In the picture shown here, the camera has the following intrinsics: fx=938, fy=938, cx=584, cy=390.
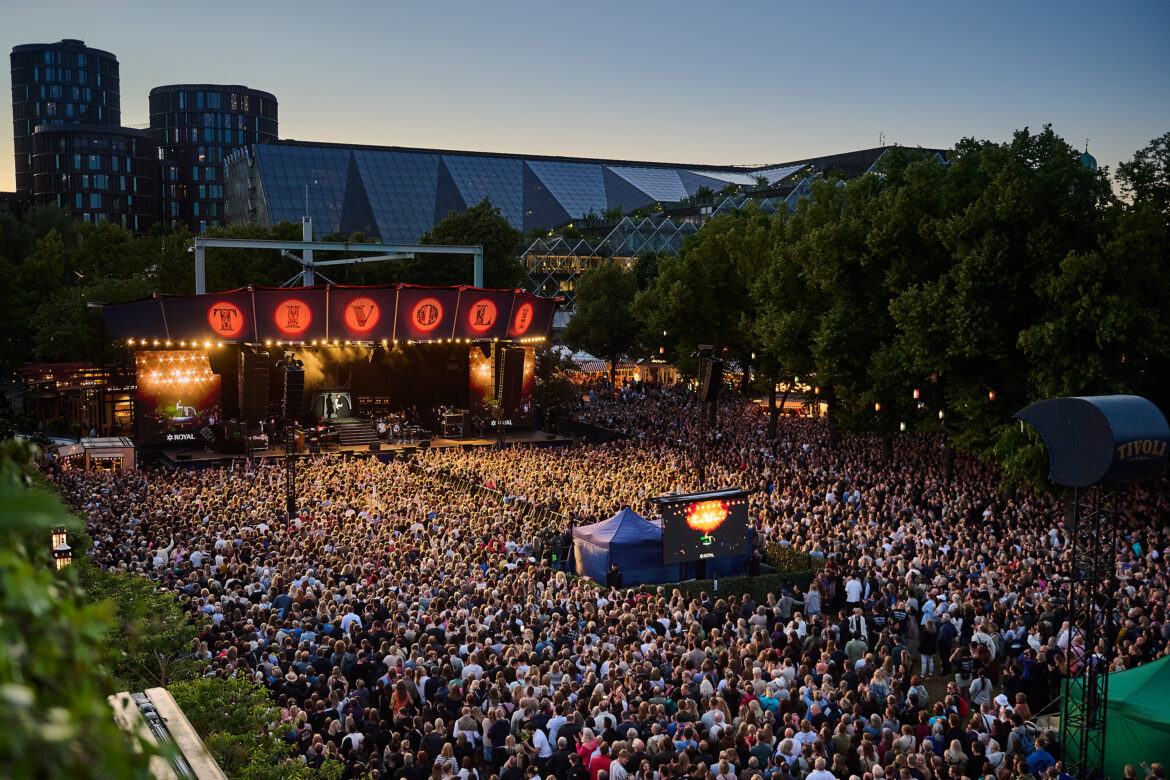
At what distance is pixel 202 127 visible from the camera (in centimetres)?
13175

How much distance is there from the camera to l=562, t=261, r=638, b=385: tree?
5109 cm

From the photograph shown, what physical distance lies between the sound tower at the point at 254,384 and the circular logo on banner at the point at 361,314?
3.36 metres

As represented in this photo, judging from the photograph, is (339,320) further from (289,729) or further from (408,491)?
(289,729)

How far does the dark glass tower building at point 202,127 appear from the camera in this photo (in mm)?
126688

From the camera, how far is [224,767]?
8.30 meters

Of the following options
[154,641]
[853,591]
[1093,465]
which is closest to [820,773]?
[1093,465]

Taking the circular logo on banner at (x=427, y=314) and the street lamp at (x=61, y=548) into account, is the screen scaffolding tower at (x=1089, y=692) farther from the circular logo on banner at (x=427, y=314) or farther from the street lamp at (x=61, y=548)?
the circular logo on banner at (x=427, y=314)

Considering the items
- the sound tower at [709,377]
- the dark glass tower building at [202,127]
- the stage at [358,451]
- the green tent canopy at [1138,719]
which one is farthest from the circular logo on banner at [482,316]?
the dark glass tower building at [202,127]

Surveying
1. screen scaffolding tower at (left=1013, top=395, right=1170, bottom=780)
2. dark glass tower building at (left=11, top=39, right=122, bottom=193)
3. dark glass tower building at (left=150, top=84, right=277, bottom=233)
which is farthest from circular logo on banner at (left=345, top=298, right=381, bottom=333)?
dark glass tower building at (left=11, top=39, right=122, bottom=193)

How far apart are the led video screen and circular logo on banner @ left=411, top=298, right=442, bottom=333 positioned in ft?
65.2

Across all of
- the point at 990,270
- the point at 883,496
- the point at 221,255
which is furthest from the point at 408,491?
the point at 221,255

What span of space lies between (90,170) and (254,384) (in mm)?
95831

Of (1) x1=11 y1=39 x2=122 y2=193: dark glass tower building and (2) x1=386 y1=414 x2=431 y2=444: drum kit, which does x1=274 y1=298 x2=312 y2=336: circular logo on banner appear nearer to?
(2) x1=386 y1=414 x2=431 y2=444: drum kit

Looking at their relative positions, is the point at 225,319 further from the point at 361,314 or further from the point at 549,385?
the point at 549,385
